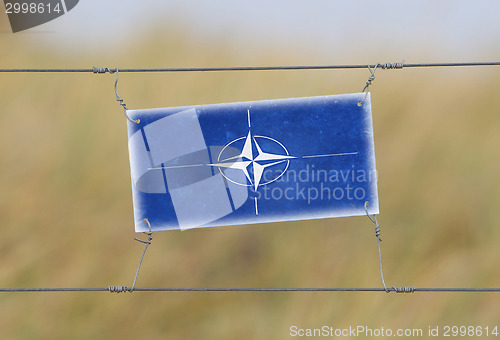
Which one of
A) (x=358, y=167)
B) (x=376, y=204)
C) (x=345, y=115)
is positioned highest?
(x=345, y=115)

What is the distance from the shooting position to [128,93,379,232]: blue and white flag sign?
307cm

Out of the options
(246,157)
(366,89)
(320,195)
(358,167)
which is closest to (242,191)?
(246,157)

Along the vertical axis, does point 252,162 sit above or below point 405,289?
above

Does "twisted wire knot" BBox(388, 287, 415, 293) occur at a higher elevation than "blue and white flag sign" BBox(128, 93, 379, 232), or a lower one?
lower

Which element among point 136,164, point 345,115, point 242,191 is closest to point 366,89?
point 345,115

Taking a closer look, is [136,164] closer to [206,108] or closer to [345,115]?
[206,108]

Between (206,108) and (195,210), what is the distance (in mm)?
566

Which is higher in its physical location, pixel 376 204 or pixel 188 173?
pixel 188 173

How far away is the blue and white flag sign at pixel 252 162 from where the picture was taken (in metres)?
3.07

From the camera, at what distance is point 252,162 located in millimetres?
3086

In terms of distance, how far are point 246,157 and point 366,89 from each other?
75 centimetres

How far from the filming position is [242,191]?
10.1 ft

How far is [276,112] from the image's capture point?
3.12 metres

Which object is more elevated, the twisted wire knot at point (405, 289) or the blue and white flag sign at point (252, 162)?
the blue and white flag sign at point (252, 162)
